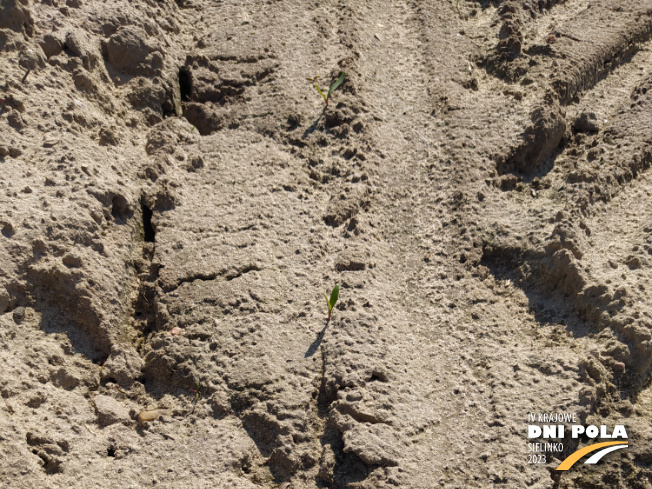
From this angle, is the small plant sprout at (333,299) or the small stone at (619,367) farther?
the small plant sprout at (333,299)

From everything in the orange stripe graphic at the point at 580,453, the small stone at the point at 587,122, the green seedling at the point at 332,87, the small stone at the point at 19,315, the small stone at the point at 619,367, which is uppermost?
the green seedling at the point at 332,87

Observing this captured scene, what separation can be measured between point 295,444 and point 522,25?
2.47m

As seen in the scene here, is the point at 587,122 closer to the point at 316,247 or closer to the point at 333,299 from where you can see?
the point at 316,247

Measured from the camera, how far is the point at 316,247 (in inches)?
105

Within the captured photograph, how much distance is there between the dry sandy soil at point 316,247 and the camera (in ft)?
7.14

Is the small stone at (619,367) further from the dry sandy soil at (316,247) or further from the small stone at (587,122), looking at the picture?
the small stone at (587,122)

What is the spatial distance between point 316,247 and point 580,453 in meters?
1.16

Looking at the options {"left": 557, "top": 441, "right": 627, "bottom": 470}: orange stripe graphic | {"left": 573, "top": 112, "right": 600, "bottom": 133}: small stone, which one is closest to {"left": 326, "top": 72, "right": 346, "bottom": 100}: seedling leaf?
{"left": 573, "top": 112, "right": 600, "bottom": 133}: small stone

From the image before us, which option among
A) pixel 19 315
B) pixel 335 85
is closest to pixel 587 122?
pixel 335 85

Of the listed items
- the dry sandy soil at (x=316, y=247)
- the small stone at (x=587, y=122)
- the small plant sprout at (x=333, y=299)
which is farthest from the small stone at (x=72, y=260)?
the small stone at (x=587, y=122)

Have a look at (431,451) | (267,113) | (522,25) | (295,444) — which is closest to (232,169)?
(267,113)

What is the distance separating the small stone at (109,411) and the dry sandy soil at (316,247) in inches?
0.4

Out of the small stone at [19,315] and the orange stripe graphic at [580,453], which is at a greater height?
the small stone at [19,315]

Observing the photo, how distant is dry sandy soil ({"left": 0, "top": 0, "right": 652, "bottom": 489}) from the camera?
7.14ft
